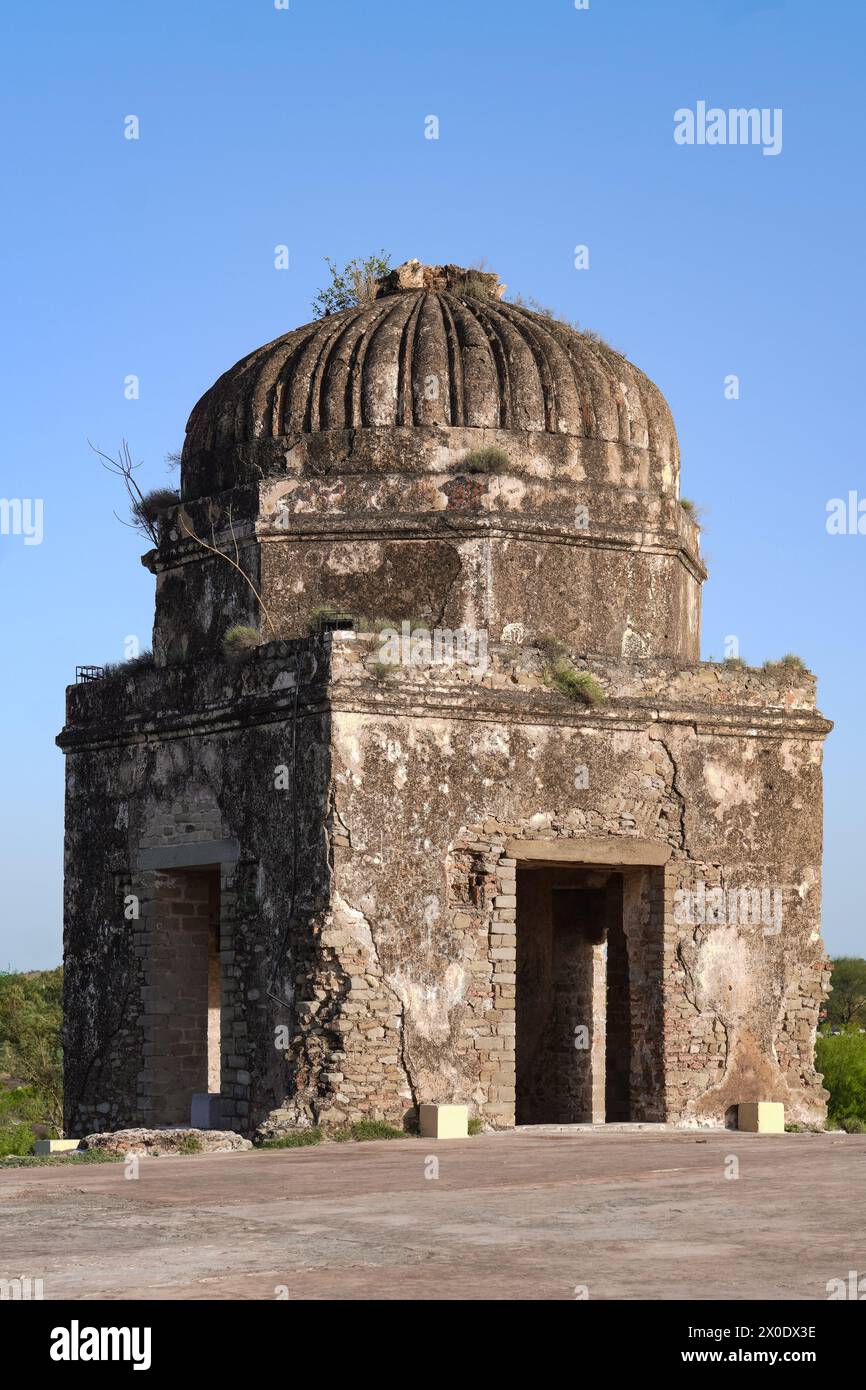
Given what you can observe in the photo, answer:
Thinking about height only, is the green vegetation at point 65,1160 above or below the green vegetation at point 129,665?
below

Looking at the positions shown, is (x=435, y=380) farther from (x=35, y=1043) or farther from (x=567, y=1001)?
(x=35, y=1043)

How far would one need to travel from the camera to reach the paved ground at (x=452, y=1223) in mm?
7094

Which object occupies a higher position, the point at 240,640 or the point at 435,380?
the point at 435,380

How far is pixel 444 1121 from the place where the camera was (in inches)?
548

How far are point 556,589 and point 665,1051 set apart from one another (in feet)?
12.8

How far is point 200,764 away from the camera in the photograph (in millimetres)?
15969

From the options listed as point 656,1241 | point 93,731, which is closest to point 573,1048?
point 93,731

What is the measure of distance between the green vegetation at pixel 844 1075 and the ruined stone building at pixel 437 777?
1023cm

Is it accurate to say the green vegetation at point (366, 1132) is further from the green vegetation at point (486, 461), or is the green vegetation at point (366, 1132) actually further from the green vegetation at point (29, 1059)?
the green vegetation at point (29, 1059)

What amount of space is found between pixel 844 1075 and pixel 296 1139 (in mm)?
15953

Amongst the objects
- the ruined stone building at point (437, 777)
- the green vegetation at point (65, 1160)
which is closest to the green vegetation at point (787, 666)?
the ruined stone building at point (437, 777)

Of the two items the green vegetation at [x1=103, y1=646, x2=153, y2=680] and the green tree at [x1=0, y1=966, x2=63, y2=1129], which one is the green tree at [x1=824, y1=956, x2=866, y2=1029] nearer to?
the green tree at [x1=0, y1=966, x2=63, y2=1129]

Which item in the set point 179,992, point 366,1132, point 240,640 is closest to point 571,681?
point 240,640
